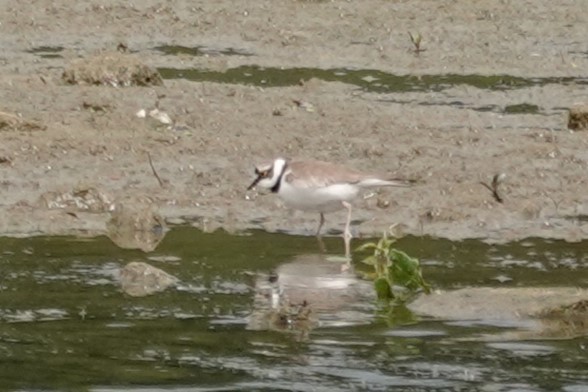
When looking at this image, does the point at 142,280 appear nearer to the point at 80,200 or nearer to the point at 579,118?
the point at 80,200

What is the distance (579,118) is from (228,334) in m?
5.69

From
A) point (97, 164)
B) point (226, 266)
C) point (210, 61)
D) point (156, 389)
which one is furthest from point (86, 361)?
point (210, 61)

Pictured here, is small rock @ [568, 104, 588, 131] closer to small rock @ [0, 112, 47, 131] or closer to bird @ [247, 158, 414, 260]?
bird @ [247, 158, 414, 260]

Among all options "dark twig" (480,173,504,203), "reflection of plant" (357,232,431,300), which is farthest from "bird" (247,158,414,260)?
"reflection of plant" (357,232,431,300)

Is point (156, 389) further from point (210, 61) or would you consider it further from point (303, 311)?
point (210, 61)

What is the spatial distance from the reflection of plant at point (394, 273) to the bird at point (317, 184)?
1.21 m

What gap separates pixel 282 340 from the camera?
30.3 feet

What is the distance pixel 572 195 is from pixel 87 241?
3.32 metres

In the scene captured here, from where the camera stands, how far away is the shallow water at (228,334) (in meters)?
8.61

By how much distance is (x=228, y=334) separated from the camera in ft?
30.6

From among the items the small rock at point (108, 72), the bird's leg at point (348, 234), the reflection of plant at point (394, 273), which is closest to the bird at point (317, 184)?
the bird's leg at point (348, 234)

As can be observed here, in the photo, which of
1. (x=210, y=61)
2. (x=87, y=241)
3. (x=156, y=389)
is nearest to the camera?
(x=156, y=389)

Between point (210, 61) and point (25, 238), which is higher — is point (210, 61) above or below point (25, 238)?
above

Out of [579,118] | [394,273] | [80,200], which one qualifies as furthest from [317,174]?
[579,118]
